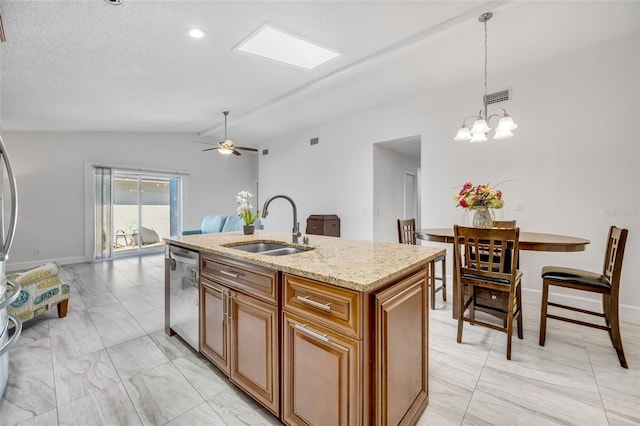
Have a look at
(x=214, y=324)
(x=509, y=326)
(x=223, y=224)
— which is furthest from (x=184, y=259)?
(x=223, y=224)

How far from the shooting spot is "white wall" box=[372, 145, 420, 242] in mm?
5242

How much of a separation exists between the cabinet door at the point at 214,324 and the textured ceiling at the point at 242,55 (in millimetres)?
2172

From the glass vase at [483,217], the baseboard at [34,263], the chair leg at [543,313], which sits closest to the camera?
the chair leg at [543,313]

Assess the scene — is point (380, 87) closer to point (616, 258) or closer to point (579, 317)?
point (616, 258)

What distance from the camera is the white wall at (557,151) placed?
2891mm

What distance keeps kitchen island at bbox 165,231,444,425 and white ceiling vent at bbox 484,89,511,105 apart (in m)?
3.03

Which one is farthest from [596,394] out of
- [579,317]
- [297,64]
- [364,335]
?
[297,64]

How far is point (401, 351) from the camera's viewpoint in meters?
1.30

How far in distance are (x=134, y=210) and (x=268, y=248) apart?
587cm

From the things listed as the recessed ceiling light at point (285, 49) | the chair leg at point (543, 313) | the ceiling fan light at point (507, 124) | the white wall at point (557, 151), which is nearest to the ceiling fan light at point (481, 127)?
the ceiling fan light at point (507, 124)

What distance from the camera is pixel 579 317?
2.87m

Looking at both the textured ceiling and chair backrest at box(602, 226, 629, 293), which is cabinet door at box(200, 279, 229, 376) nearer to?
the textured ceiling

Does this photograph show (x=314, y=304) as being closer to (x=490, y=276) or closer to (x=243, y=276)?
(x=243, y=276)

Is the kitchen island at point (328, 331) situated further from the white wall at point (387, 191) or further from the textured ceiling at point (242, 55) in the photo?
the white wall at point (387, 191)
